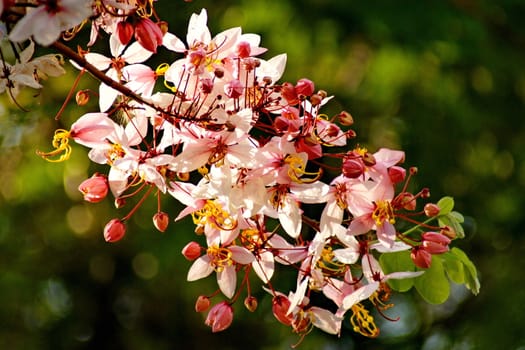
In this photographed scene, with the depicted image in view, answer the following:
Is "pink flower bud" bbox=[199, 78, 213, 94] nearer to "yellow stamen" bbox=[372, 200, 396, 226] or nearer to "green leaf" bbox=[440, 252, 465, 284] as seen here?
"yellow stamen" bbox=[372, 200, 396, 226]

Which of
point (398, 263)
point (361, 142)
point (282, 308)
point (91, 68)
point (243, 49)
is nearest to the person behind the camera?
point (91, 68)

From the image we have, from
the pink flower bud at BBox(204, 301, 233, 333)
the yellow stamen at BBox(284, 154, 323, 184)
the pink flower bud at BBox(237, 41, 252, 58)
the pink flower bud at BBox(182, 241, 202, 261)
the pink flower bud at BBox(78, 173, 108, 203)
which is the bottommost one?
the pink flower bud at BBox(204, 301, 233, 333)

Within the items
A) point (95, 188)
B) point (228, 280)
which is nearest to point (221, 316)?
point (228, 280)

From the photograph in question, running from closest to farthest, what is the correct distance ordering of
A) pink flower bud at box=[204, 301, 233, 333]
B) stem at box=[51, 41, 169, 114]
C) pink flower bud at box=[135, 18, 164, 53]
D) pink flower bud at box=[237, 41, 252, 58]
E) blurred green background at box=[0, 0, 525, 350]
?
stem at box=[51, 41, 169, 114] < pink flower bud at box=[135, 18, 164, 53] < pink flower bud at box=[237, 41, 252, 58] < pink flower bud at box=[204, 301, 233, 333] < blurred green background at box=[0, 0, 525, 350]

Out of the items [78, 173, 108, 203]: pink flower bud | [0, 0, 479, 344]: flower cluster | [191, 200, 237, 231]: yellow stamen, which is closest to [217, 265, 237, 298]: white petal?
[0, 0, 479, 344]: flower cluster

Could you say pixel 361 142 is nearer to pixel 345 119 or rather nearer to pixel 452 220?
pixel 452 220

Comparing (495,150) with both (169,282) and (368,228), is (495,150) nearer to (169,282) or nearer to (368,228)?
(169,282)
